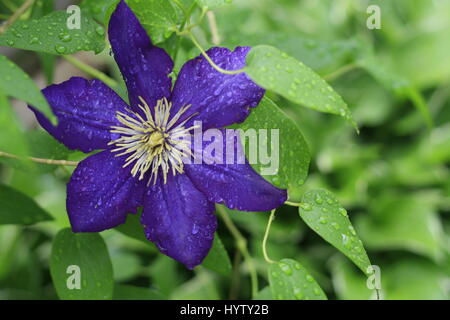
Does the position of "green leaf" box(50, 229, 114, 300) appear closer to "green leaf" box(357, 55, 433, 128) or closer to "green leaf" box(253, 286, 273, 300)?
"green leaf" box(253, 286, 273, 300)

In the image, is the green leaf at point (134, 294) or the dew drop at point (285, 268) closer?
the dew drop at point (285, 268)

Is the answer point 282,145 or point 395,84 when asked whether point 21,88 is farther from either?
point 395,84

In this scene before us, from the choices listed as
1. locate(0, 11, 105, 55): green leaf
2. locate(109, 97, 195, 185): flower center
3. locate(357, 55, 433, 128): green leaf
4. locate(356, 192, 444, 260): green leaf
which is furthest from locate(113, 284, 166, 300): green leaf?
locate(356, 192, 444, 260): green leaf

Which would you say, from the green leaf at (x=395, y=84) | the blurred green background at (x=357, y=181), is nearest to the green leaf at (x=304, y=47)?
the green leaf at (x=395, y=84)

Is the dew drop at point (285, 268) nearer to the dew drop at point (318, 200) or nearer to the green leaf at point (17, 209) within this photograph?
the dew drop at point (318, 200)

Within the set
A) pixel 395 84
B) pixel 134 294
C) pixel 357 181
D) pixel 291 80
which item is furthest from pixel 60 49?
pixel 357 181

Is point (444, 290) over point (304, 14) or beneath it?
beneath
